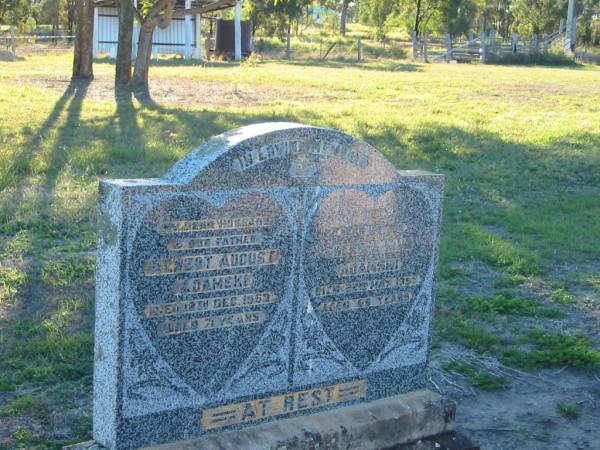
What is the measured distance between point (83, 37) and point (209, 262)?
1675 centimetres

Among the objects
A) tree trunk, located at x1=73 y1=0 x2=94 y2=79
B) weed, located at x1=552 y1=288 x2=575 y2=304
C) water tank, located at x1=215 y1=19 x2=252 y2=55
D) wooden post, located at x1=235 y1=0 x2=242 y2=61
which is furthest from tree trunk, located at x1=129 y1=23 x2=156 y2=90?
water tank, located at x1=215 y1=19 x2=252 y2=55

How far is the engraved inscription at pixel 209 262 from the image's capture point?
12.0ft

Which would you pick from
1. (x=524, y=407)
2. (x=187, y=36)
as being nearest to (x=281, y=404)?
(x=524, y=407)

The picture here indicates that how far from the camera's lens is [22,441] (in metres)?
4.22

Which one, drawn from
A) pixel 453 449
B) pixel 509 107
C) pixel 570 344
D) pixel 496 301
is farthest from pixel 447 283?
pixel 509 107

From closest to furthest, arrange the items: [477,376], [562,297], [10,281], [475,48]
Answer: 1. [477,376]
2. [10,281]
3. [562,297]
4. [475,48]

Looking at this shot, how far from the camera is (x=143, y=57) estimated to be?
17859 millimetres

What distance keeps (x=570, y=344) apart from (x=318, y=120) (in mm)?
8503

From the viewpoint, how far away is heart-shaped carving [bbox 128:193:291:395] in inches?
144

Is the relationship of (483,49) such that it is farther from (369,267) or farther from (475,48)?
(369,267)

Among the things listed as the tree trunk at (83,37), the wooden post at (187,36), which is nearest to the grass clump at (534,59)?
the wooden post at (187,36)

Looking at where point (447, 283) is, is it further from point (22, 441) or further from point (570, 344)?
point (22, 441)

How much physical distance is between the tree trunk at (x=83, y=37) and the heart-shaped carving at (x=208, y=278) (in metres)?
16.3

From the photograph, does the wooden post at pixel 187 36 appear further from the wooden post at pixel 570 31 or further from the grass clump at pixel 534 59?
the wooden post at pixel 570 31
